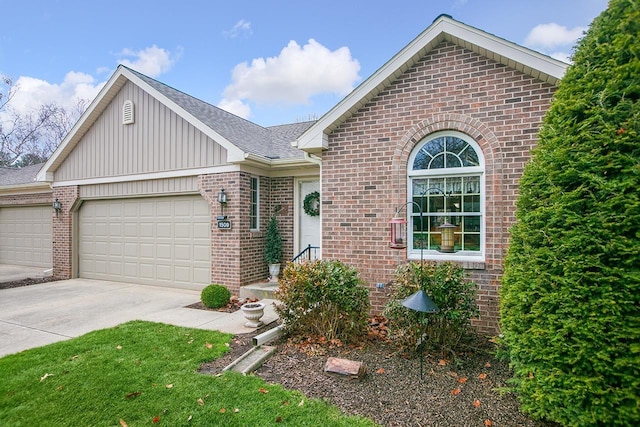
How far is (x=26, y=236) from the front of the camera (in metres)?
13.0

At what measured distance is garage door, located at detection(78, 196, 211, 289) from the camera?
8.57 metres

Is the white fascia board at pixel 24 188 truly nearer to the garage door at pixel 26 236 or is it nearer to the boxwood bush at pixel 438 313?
the garage door at pixel 26 236

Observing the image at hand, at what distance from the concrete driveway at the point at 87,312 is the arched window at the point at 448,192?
3.17 meters

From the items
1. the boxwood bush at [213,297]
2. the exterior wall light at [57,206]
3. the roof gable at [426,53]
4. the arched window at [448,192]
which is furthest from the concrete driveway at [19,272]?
the arched window at [448,192]

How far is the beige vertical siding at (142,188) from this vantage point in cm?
857

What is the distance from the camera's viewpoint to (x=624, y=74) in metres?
2.38

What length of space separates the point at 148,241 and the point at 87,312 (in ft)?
9.58

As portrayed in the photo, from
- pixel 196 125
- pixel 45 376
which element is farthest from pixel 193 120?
pixel 45 376

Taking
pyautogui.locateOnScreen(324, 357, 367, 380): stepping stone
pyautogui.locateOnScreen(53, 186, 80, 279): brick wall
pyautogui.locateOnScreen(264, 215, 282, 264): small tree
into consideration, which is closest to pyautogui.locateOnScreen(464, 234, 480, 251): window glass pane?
pyautogui.locateOnScreen(324, 357, 367, 380): stepping stone

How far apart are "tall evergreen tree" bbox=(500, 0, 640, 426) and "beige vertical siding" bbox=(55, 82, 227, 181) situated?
682cm

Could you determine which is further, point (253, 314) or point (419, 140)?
point (419, 140)

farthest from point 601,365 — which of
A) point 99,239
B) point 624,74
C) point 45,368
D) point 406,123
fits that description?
point 99,239

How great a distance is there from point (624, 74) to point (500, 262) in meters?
3.23

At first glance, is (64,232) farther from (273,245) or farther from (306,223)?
(306,223)
